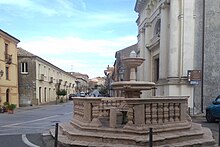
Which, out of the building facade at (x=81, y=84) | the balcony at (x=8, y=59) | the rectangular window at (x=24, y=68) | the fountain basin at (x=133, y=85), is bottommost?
the building facade at (x=81, y=84)

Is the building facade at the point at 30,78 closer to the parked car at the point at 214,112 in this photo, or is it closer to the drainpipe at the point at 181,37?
the drainpipe at the point at 181,37

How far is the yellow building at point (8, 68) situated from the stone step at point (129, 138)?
89.2 ft

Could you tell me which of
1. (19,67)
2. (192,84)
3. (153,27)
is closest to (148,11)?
(153,27)

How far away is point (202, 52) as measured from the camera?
2284 centimetres

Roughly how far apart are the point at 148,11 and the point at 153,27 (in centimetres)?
187

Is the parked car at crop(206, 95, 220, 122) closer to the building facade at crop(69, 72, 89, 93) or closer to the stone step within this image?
the stone step

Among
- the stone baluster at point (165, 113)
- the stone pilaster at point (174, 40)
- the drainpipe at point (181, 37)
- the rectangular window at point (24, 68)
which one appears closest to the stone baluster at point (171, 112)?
the stone baluster at point (165, 113)

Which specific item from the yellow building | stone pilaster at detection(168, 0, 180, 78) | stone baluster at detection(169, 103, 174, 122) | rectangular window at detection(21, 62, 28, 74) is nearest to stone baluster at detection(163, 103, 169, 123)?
stone baluster at detection(169, 103, 174, 122)

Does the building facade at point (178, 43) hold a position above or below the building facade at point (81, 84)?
above

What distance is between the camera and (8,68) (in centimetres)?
3803

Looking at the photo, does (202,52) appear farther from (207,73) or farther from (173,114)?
(173,114)

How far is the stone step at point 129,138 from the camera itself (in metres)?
8.66

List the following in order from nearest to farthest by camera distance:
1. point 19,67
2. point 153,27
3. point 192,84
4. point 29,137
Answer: point 29,137
point 192,84
point 153,27
point 19,67

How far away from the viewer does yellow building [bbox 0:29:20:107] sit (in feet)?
116
